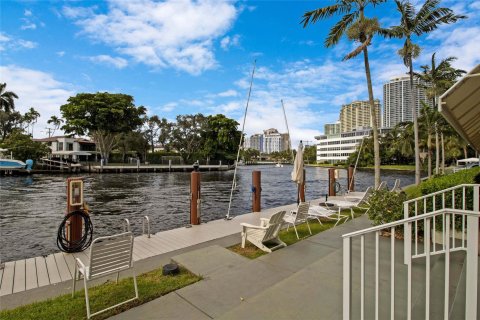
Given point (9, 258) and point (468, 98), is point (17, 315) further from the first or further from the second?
point (468, 98)

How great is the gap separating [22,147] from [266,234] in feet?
142

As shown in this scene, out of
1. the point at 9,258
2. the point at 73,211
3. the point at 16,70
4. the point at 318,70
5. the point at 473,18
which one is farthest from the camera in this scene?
the point at 318,70

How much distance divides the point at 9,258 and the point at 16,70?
8.21 meters

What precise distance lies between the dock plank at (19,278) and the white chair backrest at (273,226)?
4.27 m

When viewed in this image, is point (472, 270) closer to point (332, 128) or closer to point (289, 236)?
point (289, 236)

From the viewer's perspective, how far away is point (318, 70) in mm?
16078

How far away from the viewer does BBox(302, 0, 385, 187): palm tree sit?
1125 centimetres

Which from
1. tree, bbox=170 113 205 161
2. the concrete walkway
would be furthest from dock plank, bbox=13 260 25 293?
tree, bbox=170 113 205 161

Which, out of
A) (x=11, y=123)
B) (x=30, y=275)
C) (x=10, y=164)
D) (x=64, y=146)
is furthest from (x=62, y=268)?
(x=11, y=123)

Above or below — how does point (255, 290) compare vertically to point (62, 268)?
above

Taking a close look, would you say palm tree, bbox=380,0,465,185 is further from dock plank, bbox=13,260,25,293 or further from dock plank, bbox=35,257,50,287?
dock plank, bbox=13,260,25,293

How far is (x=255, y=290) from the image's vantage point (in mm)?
3816

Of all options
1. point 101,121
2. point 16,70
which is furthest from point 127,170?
Result: point 16,70

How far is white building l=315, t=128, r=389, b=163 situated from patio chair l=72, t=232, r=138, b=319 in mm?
94566
